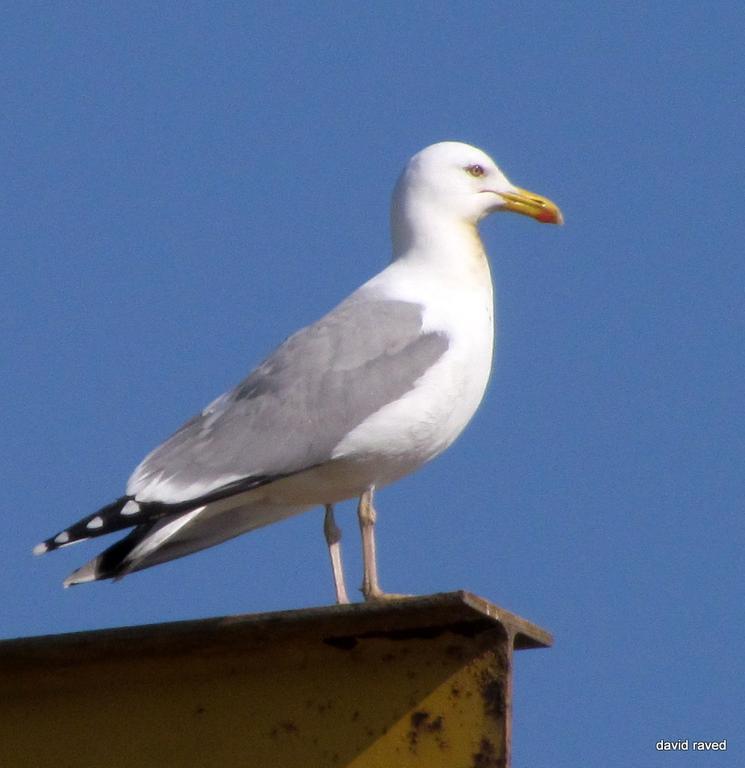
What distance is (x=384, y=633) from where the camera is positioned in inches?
171

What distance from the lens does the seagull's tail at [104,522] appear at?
18.1 ft

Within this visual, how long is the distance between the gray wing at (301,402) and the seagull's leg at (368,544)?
394 millimetres

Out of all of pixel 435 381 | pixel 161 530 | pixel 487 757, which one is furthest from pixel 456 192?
pixel 487 757

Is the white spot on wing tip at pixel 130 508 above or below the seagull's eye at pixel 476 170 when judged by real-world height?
below

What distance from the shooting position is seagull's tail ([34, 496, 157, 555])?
5.53 metres

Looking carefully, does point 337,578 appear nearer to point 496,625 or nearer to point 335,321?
point 335,321

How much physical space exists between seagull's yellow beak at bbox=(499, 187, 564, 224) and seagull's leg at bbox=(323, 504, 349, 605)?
5.49 ft

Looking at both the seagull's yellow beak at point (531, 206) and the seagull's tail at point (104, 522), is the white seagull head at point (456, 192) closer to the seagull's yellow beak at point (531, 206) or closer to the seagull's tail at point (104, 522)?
the seagull's yellow beak at point (531, 206)

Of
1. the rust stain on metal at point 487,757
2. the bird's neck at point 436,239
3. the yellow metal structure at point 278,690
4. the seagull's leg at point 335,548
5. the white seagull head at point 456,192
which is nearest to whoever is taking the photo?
the rust stain on metal at point 487,757

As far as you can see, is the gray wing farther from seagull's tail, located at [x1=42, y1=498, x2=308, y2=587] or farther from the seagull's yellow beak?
the seagull's yellow beak

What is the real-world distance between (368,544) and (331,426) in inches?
21.7

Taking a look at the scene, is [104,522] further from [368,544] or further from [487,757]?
[487,757]

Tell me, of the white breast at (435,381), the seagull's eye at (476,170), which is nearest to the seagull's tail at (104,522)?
the white breast at (435,381)

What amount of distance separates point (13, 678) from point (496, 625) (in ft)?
4.82
